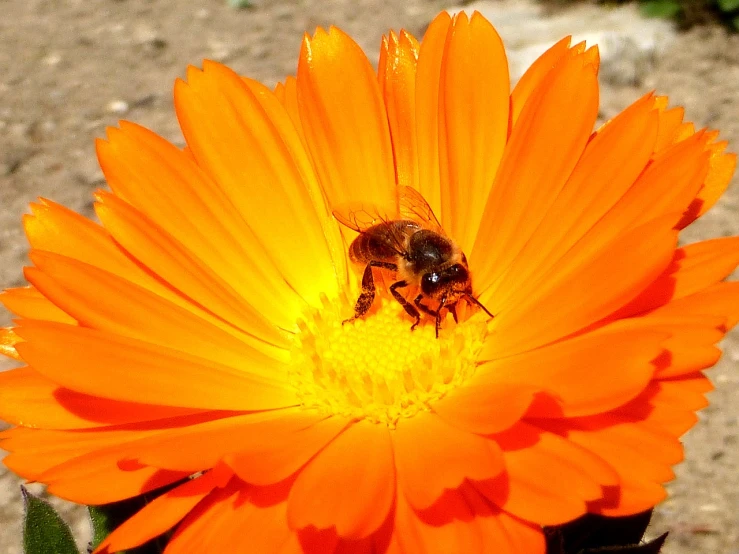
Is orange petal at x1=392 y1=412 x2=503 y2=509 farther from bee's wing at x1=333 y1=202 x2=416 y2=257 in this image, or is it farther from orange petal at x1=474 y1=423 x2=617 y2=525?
bee's wing at x1=333 y1=202 x2=416 y2=257

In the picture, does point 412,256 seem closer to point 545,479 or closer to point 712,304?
point 712,304

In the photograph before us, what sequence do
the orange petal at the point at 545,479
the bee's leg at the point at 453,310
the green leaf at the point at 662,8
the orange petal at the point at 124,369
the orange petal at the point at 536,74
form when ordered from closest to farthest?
the orange petal at the point at 545,479, the orange petal at the point at 124,369, the orange petal at the point at 536,74, the bee's leg at the point at 453,310, the green leaf at the point at 662,8

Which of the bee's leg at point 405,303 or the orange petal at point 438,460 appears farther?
the bee's leg at point 405,303

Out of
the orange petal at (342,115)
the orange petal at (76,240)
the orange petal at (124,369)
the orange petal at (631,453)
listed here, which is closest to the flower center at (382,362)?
the orange petal at (124,369)

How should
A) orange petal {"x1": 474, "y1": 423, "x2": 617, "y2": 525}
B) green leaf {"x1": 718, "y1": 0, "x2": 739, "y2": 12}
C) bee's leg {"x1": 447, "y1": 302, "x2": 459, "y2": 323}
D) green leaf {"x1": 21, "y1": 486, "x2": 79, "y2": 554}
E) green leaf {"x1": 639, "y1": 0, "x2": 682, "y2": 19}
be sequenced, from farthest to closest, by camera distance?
1. green leaf {"x1": 639, "y1": 0, "x2": 682, "y2": 19}
2. green leaf {"x1": 718, "y1": 0, "x2": 739, "y2": 12}
3. bee's leg {"x1": 447, "y1": 302, "x2": 459, "y2": 323}
4. green leaf {"x1": 21, "y1": 486, "x2": 79, "y2": 554}
5. orange petal {"x1": 474, "y1": 423, "x2": 617, "y2": 525}

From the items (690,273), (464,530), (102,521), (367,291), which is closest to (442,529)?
(464,530)

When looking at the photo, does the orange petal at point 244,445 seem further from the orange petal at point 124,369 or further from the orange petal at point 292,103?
the orange petal at point 292,103

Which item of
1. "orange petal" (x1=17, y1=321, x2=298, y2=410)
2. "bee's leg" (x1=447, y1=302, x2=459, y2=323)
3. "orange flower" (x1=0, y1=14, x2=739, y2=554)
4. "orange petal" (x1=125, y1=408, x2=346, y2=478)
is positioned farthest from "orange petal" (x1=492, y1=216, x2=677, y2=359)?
"orange petal" (x1=17, y1=321, x2=298, y2=410)
